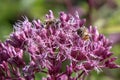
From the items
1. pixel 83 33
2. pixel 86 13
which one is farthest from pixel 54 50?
pixel 86 13

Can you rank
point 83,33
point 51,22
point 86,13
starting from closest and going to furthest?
point 83,33, point 51,22, point 86,13

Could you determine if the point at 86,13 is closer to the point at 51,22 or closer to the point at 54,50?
the point at 51,22

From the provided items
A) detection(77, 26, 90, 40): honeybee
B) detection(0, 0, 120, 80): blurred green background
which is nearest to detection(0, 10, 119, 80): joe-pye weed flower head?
detection(77, 26, 90, 40): honeybee

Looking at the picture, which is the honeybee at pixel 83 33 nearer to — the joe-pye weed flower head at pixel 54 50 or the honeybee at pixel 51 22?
the joe-pye weed flower head at pixel 54 50

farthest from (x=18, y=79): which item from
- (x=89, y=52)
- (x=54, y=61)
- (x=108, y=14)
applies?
(x=108, y=14)

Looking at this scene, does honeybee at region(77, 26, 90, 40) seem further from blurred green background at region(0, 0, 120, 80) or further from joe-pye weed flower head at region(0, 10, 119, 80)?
blurred green background at region(0, 0, 120, 80)

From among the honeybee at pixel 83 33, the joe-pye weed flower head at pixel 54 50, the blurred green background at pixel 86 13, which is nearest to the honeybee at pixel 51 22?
the joe-pye weed flower head at pixel 54 50

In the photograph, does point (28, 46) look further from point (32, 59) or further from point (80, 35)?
point (80, 35)
